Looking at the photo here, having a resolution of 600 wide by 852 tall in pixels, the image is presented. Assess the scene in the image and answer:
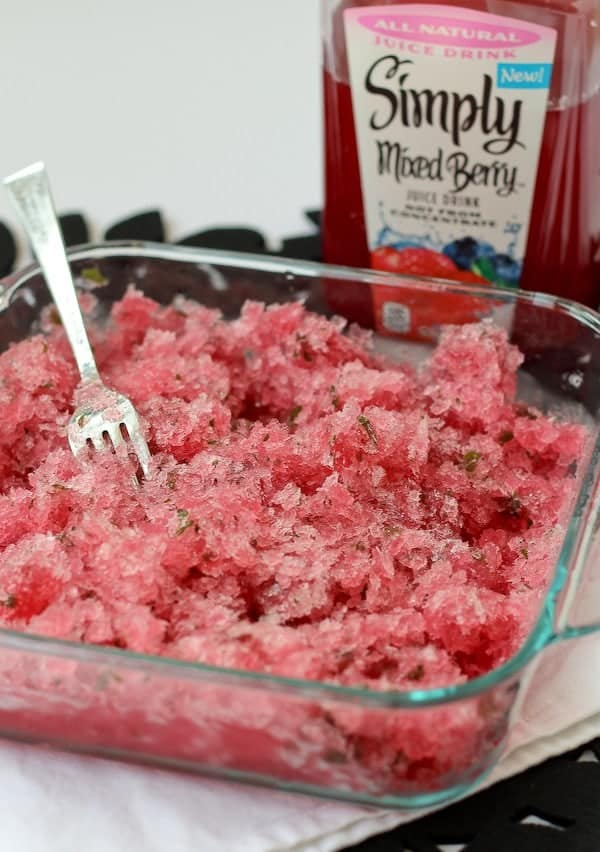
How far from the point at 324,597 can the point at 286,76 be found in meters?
1.35

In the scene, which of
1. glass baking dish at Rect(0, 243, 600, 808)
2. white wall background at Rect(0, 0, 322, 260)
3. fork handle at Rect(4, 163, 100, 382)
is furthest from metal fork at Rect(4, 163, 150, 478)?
white wall background at Rect(0, 0, 322, 260)

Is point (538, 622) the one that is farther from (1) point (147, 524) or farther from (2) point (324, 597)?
(1) point (147, 524)

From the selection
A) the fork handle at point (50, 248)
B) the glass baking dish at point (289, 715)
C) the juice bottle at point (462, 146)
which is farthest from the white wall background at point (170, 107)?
the glass baking dish at point (289, 715)

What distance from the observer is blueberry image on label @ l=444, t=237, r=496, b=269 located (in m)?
1.42

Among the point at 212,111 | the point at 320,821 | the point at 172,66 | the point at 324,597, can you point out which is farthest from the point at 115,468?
the point at 172,66

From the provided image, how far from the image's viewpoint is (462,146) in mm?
1336

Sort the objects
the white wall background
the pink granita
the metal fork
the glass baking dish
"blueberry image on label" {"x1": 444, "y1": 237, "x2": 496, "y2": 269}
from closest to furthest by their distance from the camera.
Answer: the glass baking dish < the pink granita < the metal fork < "blueberry image on label" {"x1": 444, "y1": 237, "x2": 496, "y2": 269} < the white wall background

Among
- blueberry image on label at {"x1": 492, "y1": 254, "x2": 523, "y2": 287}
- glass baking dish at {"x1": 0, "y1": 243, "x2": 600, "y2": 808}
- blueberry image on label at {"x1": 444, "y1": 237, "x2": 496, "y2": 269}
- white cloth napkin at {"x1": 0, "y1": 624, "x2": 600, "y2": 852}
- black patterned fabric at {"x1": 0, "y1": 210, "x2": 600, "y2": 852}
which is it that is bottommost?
black patterned fabric at {"x1": 0, "y1": 210, "x2": 600, "y2": 852}

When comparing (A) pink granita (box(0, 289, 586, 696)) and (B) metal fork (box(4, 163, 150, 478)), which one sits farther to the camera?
(B) metal fork (box(4, 163, 150, 478))

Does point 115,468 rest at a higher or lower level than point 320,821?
higher

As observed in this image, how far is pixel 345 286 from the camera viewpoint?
4.47 feet

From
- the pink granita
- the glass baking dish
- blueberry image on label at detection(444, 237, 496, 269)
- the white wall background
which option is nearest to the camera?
the glass baking dish

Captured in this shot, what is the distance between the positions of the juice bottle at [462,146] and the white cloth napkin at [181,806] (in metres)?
0.52

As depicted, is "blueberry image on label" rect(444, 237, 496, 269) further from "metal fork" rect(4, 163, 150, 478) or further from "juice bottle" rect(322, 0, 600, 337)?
"metal fork" rect(4, 163, 150, 478)
